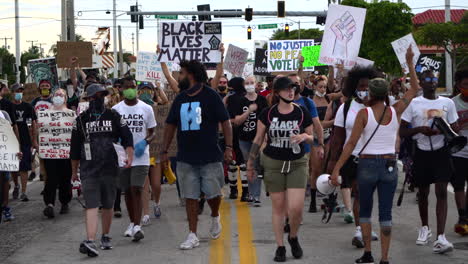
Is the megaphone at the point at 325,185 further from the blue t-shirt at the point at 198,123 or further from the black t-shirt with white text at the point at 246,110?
the black t-shirt with white text at the point at 246,110

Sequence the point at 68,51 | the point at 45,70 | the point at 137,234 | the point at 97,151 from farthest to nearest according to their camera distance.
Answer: the point at 45,70 < the point at 68,51 < the point at 137,234 < the point at 97,151

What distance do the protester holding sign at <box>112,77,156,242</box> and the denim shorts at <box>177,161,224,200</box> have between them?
92 cm

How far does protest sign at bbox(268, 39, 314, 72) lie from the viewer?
24.6 meters

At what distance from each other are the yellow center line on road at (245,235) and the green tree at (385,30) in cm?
3644

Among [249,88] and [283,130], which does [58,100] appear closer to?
[249,88]

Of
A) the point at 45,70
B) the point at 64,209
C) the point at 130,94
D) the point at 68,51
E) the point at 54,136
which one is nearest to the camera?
the point at 130,94

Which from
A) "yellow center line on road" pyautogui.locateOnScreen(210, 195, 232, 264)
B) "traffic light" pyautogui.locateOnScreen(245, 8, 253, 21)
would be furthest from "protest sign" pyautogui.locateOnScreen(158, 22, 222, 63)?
"traffic light" pyautogui.locateOnScreen(245, 8, 253, 21)

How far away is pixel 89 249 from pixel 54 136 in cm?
387

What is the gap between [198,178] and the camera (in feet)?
32.6

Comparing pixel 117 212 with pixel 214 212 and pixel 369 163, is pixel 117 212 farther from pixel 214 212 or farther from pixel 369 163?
pixel 369 163

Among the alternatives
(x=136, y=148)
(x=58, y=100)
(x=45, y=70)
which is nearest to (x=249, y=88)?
(x=58, y=100)

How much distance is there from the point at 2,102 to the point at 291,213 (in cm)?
674

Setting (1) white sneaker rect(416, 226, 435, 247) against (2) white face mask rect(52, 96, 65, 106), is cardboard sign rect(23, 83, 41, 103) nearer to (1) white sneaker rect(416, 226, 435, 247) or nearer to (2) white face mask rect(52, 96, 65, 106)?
(2) white face mask rect(52, 96, 65, 106)

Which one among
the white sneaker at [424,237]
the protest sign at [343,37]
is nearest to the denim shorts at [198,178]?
the white sneaker at [424,237]
